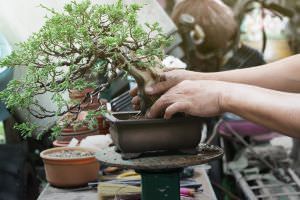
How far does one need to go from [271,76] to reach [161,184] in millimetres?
530

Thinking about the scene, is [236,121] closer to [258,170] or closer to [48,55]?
[258,170]

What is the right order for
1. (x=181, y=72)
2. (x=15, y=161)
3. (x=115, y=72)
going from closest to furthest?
(x=115, y=72)
(x=181, y=72)
(x=15, y=161)

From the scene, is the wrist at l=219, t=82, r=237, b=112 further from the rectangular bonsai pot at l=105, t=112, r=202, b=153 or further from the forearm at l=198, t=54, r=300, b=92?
the forearm at l=198, t=54, r=300, b=92

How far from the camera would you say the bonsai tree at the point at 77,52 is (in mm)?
1173

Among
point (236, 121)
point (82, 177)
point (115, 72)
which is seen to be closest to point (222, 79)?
point (115, 72)

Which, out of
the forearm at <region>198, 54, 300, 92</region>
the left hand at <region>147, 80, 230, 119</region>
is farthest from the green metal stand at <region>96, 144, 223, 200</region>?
the forearm at <region>198, 54, 300, 92</region>

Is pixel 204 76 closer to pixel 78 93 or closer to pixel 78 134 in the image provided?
pixel 78 93

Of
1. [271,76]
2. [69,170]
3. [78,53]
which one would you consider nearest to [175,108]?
[78,53]

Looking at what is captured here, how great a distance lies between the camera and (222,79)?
149 centimetres

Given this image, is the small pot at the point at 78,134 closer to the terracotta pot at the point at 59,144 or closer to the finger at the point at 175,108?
the terracotta pot at the point at 59,144

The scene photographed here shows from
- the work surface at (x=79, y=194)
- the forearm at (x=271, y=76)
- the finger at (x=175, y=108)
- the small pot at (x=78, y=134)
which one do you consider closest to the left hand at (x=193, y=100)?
the finger at (x=175, y=108)

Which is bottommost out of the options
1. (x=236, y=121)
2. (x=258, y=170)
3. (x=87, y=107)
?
(x=258, y=170)

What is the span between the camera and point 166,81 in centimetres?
135

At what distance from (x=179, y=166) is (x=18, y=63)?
1.57 ft
